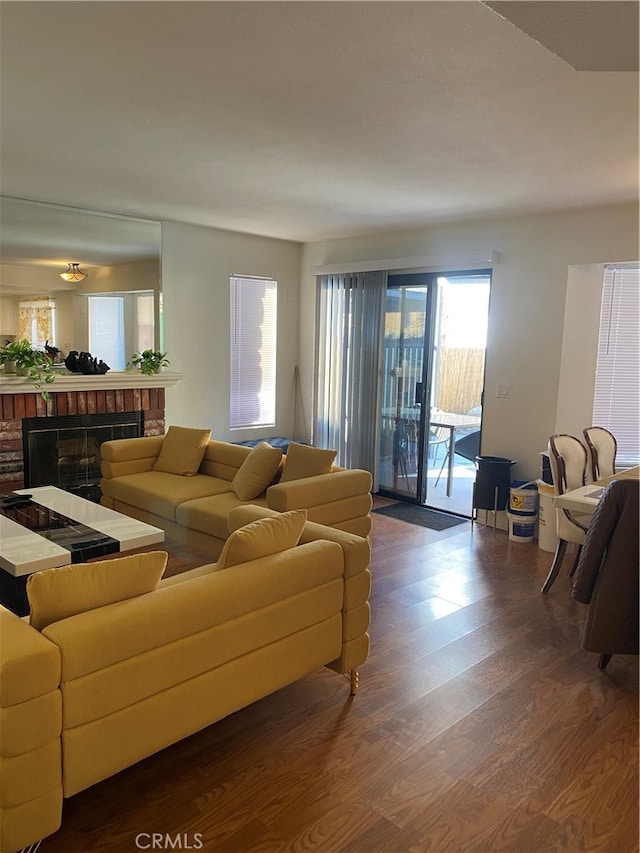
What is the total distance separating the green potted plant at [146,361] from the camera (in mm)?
5867

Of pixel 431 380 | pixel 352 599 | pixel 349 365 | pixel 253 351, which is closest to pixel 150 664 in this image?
pixel 352 599

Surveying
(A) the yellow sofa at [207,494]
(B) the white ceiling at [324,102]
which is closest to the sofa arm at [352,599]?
(A) the yellow sofa at [207,494]

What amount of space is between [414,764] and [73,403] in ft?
14.2

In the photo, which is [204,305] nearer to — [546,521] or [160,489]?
[160,489]

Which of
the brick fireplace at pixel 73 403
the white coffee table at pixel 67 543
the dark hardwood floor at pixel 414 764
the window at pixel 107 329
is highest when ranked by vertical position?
the window at pixel 107 329

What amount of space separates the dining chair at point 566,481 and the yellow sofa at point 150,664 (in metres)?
1.78

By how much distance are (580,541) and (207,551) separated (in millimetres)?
2361

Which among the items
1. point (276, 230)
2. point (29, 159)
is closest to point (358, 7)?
point (29, 159)

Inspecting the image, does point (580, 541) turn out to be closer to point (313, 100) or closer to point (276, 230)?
point (313, 100)

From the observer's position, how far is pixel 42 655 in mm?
1743

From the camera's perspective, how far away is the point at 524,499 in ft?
16.4

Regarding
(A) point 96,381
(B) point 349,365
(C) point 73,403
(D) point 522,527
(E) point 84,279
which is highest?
(E) point 84,279

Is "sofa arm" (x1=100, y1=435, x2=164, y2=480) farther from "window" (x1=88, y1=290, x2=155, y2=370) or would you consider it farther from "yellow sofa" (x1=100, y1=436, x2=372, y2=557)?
"window" (x1=88, y1=290, x2=155, y2=370)

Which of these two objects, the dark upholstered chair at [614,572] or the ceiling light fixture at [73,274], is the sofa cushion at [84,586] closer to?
the dark upholstered chair at [614,572]
